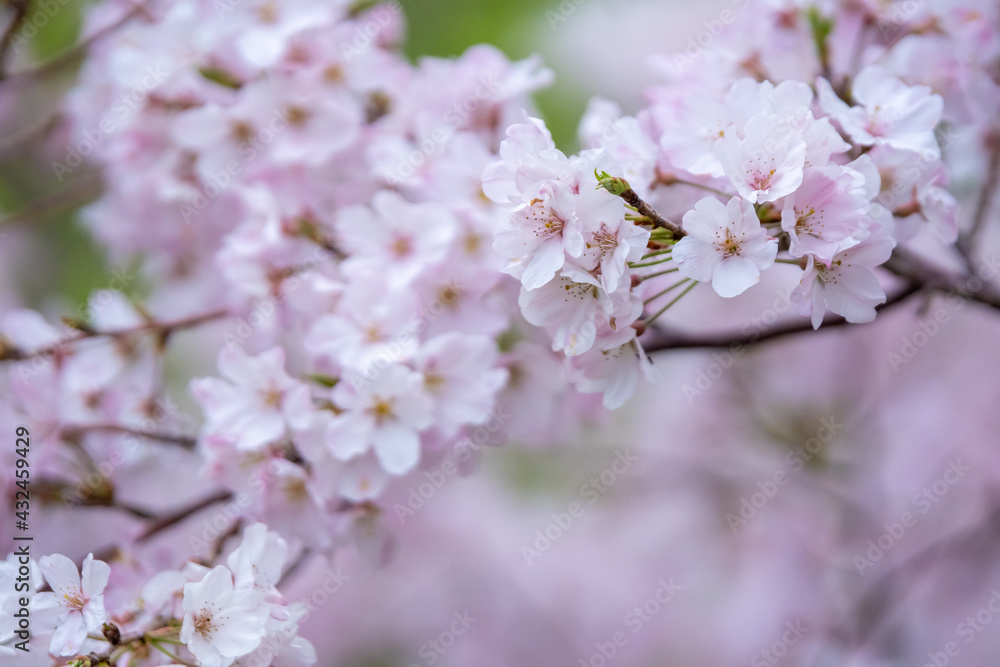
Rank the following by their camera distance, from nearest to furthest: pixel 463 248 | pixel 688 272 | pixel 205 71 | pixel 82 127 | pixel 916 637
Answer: pixel 688 272
pixel 463 248
pixel 205 71
pixel 82 127
pixel 916 637

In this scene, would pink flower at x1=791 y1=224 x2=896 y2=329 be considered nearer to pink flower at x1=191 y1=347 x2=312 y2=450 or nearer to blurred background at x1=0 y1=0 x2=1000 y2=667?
pink flower at x1=191 y1=347 x2=312 y2=450

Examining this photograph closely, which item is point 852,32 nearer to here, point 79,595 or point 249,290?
point 249,290

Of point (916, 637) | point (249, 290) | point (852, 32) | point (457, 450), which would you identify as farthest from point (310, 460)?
point (916, 637)

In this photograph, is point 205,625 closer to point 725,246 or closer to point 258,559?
point 258,559

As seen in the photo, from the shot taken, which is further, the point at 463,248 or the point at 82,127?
the point at 82,127

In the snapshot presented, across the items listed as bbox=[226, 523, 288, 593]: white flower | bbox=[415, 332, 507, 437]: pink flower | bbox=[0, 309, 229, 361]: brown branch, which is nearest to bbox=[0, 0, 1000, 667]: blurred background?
bbox=[0, 309, 229, 361]: brown branch

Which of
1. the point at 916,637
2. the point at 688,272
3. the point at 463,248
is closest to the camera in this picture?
the point at 688,272

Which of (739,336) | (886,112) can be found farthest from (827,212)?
(739,336)
